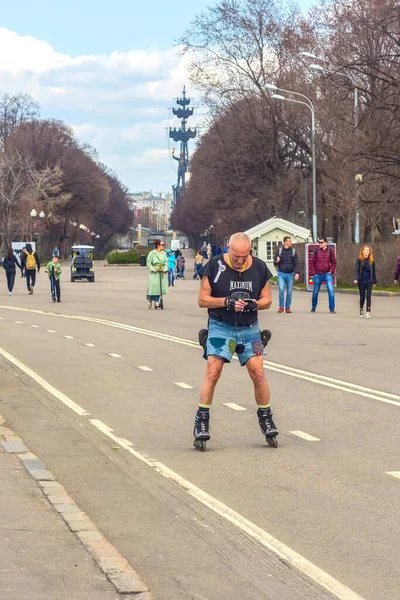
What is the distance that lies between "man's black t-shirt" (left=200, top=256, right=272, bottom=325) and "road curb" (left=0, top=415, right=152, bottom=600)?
6.05 feet

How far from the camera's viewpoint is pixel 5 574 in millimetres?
5504

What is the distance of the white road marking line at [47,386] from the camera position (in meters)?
12.1

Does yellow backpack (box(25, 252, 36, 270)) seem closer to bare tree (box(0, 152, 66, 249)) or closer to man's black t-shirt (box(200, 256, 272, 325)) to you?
man's black t-shirt (box(200, 256, 272, 325))

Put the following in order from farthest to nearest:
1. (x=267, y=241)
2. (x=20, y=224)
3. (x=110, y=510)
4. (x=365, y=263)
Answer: (x=20, y=224), (x=267, y=241), (x=365, y=263), (x=110, y=510)

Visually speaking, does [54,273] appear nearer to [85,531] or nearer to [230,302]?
[230,302]

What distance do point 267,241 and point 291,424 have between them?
50268mm

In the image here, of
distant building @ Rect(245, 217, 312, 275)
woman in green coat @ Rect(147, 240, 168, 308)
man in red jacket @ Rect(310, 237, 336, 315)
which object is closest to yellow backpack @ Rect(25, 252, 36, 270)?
woman in green coat @ Rect(147, 240, 168, 308)

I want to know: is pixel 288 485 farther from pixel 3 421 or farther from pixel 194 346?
pixel 194 346

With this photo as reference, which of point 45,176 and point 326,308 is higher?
point 45,176

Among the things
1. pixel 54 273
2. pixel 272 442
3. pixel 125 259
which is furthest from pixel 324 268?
pixel 125 259

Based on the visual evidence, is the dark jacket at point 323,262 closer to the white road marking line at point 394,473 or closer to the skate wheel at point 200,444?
the skate wheel at point 200,444

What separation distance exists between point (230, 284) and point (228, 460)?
1370mm

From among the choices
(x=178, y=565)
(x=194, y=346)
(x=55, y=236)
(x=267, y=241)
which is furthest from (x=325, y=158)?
(x=55, y=236)

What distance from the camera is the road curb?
5434 millimetres
